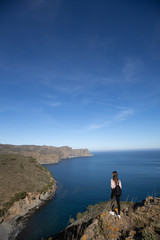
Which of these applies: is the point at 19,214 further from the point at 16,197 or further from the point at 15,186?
the point at 15,186

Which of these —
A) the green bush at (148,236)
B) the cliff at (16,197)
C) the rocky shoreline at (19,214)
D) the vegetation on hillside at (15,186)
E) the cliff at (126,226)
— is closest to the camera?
the green bush at (148,236)

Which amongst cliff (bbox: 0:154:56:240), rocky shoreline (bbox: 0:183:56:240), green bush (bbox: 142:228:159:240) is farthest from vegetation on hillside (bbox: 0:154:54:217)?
green bush (bbox: 142:228:159:240)

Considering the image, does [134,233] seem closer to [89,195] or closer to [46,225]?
[46,225]

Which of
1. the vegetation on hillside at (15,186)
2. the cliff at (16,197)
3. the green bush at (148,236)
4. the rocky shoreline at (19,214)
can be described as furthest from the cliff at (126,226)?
the vegetation on hillside at (15,186)

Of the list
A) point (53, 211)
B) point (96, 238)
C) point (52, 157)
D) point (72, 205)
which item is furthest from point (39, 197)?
point (52, 157)

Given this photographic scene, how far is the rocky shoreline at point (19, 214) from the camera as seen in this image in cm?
2836

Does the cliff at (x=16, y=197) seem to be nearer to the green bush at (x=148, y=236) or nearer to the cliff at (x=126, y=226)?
the cliff at (x=126, y=226)

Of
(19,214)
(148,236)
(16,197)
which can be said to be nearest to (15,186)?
(16,197)

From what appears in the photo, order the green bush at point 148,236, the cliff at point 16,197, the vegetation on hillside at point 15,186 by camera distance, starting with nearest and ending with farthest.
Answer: the green bush at point 148,236, the cliff at point 16,197, the vegetation on hillside at point 15,186

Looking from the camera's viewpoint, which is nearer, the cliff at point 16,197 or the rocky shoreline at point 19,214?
the rocky shoreline at point 19,214

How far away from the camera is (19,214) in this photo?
35.8 meters

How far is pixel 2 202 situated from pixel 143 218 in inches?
1643

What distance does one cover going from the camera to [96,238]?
6648 mm

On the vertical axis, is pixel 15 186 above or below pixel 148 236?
below
